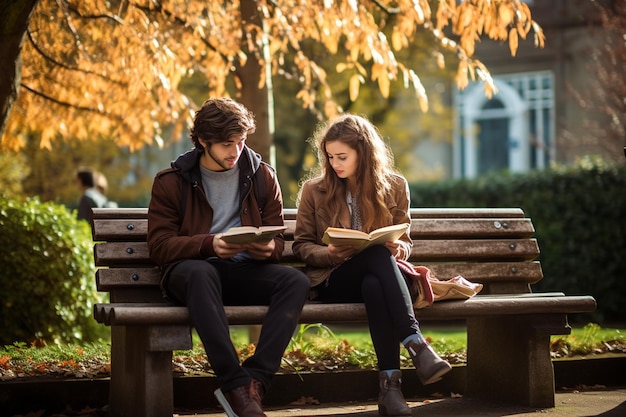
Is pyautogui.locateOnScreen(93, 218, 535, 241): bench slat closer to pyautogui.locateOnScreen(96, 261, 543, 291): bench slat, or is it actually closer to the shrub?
pyautogui.locateOnScreen(96, 261, 543, 291): bench slat

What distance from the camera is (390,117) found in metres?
23.7

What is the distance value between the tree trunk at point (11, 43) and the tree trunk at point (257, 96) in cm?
188

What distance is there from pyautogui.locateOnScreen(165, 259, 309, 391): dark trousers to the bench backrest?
62 centimetres

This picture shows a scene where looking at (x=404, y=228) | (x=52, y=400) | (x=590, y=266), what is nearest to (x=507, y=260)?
(x=404, y=228)

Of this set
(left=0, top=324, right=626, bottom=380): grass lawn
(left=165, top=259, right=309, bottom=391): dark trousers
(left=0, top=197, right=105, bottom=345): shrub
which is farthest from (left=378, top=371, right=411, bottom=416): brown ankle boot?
(left=0, top=197, right=105, bottom=345): shrub

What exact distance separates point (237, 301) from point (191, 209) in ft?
1.73

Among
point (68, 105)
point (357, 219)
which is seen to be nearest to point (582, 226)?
point (68, 105)

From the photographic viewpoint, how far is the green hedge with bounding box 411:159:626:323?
38.8 feet

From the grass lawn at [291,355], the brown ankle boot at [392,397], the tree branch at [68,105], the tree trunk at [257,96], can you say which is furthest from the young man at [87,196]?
the brown ankle boot at [392,397]

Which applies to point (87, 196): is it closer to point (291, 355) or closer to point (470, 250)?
point (291, 355)

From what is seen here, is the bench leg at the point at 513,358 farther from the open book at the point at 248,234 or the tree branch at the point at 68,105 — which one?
the tree branch at the point at 68,105

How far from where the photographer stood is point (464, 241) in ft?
20.3

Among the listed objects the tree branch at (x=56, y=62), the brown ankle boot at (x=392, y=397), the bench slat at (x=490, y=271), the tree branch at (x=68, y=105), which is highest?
the tree branch at (x=56, y=62)

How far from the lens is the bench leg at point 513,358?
18.2 ft
